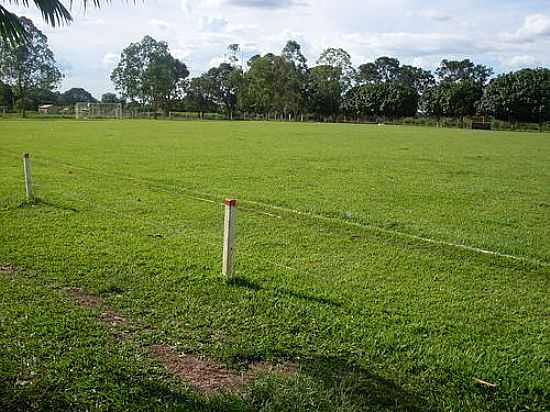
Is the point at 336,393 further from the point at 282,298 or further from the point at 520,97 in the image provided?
the point at 520,97

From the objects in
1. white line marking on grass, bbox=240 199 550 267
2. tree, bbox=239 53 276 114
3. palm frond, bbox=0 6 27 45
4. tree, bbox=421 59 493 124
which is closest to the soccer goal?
tree, bbox=239 53 276 114

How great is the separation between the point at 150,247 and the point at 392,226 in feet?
14.4

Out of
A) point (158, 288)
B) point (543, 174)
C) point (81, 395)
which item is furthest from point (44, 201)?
point (543, 174)

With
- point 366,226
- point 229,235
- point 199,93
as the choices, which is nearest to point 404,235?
point 366,226

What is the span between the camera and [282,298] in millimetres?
5703

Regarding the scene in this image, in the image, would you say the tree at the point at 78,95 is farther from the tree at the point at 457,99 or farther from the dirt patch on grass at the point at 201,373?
the dirt patch on grass at the point at 201,373

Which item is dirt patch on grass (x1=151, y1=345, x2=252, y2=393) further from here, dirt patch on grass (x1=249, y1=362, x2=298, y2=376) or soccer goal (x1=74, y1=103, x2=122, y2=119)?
soccer goal (x1=74, y1=103, x2=122, y2=119)

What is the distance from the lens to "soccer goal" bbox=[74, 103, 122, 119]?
246ft

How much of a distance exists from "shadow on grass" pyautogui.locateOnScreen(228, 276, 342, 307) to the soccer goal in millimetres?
73654

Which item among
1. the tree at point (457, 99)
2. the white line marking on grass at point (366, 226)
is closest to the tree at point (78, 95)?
the tree at point (457, 99)

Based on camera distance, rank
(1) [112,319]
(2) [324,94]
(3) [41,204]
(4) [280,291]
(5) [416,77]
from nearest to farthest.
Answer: (1) [112,319] → (4) [280,291] → (3) [41,204] → (2) [324,94] → (5) [416,77]

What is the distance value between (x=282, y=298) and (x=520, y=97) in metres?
78.9

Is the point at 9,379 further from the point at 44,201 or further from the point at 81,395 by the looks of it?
the point at 44,201

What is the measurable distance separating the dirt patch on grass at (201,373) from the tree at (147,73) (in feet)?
311
